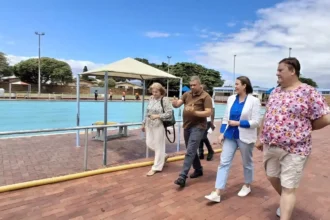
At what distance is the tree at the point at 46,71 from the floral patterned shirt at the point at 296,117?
4554 centimetres

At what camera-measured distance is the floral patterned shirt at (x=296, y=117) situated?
227 cm

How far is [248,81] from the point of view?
10.4 ft

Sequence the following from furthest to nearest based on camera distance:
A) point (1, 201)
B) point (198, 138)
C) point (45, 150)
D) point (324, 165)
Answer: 1. point (45, 150)
2. point (324, 165)
3. point (198, 138)
4. point (1, 201)

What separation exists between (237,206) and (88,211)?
1728 millimetres

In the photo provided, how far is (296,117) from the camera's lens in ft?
7.57

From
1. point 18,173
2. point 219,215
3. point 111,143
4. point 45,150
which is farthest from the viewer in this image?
point 111,143

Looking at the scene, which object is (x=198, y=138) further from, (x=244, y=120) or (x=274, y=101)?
(x=274, y=101)

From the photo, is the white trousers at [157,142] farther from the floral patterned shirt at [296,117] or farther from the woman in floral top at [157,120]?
the floral patterned shirt at [296,117]

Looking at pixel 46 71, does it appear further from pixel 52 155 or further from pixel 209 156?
pixel 209 156

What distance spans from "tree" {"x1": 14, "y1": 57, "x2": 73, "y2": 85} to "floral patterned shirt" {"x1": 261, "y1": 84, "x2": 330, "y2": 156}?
4554 centimetres

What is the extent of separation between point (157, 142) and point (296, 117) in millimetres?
2396

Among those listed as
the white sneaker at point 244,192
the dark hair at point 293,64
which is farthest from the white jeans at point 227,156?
the dark hair at point 293,64

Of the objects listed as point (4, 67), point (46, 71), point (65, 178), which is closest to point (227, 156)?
point (65, 178)

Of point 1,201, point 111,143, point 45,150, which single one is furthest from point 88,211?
point 111,143
